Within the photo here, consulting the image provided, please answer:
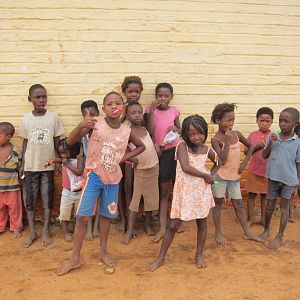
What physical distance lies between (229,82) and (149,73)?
113cm

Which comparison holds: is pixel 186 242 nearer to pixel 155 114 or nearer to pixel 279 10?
pixel 155 114

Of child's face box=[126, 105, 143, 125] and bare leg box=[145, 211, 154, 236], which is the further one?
bare leg box=[145, 211, 154, 236]

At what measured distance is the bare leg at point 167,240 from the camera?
352 cm

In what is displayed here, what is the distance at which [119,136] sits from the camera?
3438 mm

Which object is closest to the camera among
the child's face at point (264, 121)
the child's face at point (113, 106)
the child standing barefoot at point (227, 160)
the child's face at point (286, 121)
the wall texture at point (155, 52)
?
the child's face at point (113, 106)

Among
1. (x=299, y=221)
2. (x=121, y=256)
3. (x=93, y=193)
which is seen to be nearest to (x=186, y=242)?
(x=121, y=256)

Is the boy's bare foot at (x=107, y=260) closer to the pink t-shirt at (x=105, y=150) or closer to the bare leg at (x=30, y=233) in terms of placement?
the pink t-shirt at (x=105, y=150)

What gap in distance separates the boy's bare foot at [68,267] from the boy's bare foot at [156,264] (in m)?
0.70

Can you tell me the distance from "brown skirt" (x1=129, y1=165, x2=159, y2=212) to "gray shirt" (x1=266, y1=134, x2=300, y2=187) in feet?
4.47

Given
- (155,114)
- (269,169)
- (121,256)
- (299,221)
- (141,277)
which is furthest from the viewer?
(299,221)

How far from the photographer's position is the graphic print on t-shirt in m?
4.28

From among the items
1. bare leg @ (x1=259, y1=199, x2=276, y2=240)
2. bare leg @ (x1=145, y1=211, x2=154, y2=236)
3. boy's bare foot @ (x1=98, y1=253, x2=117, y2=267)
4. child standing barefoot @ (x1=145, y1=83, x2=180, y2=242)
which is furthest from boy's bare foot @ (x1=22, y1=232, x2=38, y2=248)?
bare leg @ (x1=259, y1=199, x2=276, y2=240)

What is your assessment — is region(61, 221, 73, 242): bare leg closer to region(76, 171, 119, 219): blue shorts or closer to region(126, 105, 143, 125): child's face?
region(76, 171, 119, 219): blue shorts

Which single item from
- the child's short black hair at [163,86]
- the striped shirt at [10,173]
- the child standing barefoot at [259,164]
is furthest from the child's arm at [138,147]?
the child standing barefoot at [259,164]
